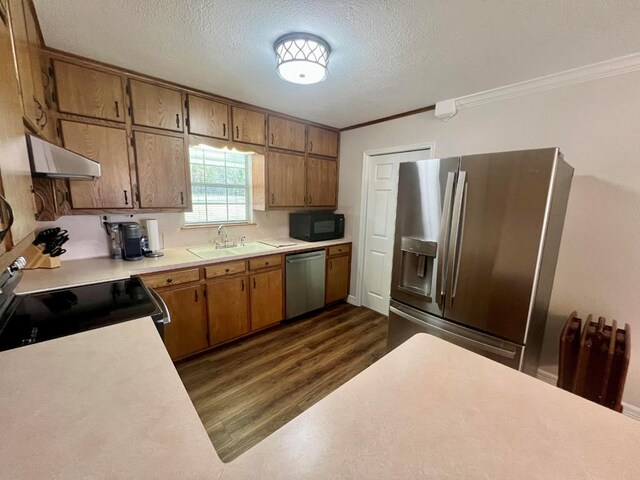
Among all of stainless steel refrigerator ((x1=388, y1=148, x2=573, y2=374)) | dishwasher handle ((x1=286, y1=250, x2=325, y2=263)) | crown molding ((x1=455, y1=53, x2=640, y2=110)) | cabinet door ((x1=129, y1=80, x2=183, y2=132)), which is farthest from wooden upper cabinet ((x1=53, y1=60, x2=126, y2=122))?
crown molding ((x1=455, y1=53, x2=640, y2=110))

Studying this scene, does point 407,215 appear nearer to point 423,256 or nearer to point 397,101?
point 423,256

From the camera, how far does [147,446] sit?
577 millimetres

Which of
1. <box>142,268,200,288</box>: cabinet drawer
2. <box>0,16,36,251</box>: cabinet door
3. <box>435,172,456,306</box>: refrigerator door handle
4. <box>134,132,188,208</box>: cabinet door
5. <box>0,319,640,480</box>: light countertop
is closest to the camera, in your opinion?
<box>0,319,640,480</box>: light countertop

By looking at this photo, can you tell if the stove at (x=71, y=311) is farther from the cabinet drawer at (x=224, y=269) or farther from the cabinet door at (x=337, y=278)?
the cabinet door at (x=337, y=278)

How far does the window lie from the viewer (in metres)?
2.77

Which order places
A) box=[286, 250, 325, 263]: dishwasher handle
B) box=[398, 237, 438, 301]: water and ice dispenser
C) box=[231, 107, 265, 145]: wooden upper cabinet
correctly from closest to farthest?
box=[398, 237, 438, 301]: water and ice dispenser → box=[231, 107, 265, 145]: wooden upper cabinet → box=[286, 250, 325, 263]: dishwasher handle

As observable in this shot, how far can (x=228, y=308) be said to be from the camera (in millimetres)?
2492

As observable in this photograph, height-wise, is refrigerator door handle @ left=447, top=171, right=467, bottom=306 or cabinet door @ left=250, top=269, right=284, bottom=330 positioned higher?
refrigerator door handle @ left=447, top=171, right=467, bottom=306

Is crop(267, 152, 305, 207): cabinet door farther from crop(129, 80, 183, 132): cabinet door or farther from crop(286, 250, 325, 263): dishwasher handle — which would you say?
crop(129, 80, 183, 132): cabinet door

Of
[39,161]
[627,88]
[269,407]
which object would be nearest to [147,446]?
[39,161]

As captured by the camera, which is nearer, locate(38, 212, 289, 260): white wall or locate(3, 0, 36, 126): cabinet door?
locate(3, 0, 36, 126): cabinet door

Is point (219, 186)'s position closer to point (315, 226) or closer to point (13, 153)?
point (315, 226)

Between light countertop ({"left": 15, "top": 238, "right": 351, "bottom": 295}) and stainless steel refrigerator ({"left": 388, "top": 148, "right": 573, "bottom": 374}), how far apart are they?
1575 mm

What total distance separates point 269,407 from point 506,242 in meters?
1.92
